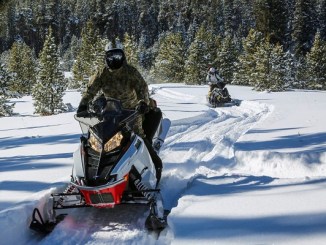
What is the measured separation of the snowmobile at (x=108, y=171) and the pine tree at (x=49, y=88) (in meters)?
28.2

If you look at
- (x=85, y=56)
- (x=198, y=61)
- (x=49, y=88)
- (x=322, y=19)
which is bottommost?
(x=49, y=88)

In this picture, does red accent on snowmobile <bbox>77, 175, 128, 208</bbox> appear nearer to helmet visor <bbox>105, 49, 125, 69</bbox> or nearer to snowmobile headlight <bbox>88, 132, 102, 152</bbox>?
snowmobile headlight <bbox>88, 132, 102, 152</bbox>

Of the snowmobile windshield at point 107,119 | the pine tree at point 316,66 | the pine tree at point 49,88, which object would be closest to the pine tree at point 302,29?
the pine tree at point 316,66

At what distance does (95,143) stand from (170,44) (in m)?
49.6

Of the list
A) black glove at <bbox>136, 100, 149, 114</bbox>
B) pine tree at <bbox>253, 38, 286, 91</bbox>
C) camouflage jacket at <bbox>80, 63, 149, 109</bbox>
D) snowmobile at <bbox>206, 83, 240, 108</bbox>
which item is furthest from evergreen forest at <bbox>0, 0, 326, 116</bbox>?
snowmobile at <bbox>206, 83, 240, 108</bbox>

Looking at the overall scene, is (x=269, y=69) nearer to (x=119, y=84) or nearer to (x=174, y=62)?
(x=174, y=62)

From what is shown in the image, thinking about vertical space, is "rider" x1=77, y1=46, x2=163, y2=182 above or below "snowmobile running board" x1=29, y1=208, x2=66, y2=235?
above

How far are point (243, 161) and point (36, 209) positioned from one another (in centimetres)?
401

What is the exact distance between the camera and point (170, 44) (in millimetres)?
53094

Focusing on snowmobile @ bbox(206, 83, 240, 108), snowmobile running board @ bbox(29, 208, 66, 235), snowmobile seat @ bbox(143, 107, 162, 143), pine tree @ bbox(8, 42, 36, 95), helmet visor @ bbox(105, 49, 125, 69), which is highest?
helmet visor @ bbox(105, 49, 125, 69)

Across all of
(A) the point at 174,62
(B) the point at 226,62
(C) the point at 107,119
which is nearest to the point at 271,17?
(B) the point at 226,62

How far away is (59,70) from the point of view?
36719 mm

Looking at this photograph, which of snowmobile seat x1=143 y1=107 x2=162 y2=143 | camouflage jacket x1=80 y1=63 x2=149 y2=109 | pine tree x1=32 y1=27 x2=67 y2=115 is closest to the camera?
camouflage jacket x1=80 y1=63 x2=149 y2=109

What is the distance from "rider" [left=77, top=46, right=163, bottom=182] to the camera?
5527 millimetres
